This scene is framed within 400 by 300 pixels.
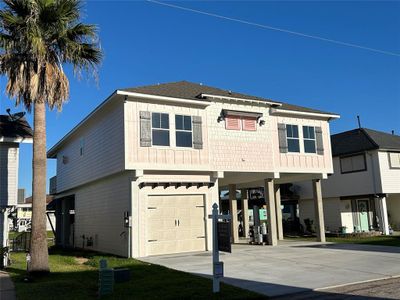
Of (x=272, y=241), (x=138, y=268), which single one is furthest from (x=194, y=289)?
(x=272, y=241)

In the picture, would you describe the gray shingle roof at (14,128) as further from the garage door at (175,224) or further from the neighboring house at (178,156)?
the garage door at (175,224)

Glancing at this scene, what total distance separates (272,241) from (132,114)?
9.27 metres

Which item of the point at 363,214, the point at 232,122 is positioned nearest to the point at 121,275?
the point at 232,122

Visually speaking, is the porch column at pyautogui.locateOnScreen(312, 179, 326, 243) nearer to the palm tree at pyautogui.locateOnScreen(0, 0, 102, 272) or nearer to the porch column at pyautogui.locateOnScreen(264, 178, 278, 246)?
the porch column at pyautogui.locateOnScreen(264, 178, 278, 246)

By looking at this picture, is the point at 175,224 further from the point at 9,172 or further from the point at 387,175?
the point at 387,175

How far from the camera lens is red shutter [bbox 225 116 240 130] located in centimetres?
2036

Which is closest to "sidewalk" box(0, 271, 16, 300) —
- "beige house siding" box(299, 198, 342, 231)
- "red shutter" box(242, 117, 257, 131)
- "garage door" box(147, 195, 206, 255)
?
"garage door" box(147, 195, 206, 255)

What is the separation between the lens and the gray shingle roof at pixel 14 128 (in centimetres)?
1902

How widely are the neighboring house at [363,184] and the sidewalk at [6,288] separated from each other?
21.9 metres

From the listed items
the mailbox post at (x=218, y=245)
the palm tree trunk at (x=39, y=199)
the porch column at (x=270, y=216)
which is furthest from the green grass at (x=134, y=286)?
the porch column at (x=270, y=216)

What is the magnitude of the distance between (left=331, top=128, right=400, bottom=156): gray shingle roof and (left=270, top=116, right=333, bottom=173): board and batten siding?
6803mm

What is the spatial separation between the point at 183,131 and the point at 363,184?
52.5 ft

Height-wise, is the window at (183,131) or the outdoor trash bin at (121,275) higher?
the window at (183,131)

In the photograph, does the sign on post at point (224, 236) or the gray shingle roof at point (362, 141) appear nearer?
the sign on post at point (224, 236)
